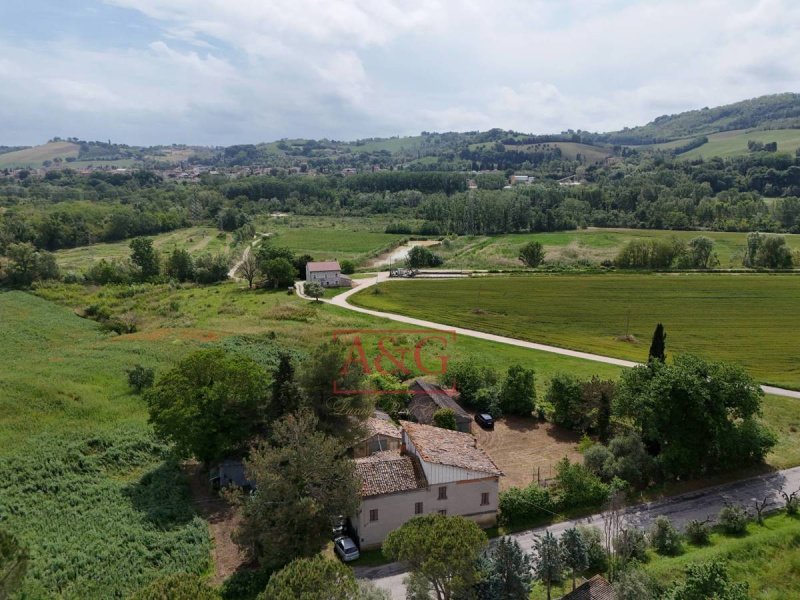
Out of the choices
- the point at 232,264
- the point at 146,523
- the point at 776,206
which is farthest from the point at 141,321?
the point at 776,206

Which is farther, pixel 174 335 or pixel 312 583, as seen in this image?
pixel 174 335

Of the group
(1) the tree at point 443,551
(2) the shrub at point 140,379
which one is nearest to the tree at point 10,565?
(1) the tree at point 443,551

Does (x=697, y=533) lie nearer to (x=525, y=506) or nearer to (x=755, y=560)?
(x=755, y=560)

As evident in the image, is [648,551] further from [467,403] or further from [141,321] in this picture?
[141,321]

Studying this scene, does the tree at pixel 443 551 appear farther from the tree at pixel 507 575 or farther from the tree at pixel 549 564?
the tree at pixel 549 564

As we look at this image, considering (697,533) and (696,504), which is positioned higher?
(697,533)

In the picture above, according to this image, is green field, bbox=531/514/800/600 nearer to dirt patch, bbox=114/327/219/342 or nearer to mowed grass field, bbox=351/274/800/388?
mowed grass field, bbox=351/274/800/388

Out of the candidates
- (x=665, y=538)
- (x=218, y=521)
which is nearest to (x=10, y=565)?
(x=218, y=521)
